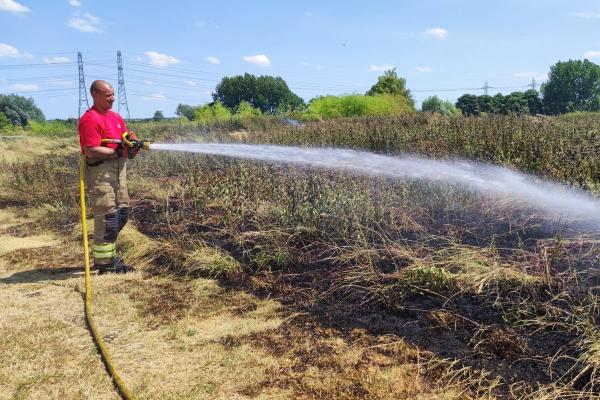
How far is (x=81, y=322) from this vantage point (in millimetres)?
3598

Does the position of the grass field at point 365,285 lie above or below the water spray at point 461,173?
below

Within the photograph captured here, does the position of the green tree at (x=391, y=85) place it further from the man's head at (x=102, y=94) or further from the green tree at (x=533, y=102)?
the man's head at (x=102, y=94)

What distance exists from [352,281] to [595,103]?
53.7 m

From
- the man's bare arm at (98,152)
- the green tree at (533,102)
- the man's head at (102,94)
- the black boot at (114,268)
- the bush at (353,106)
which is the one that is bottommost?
the black boot at (114,268)

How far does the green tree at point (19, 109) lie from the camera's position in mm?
58219

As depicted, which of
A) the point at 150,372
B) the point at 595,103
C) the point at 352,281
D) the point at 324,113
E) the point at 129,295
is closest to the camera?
the point at 150,372

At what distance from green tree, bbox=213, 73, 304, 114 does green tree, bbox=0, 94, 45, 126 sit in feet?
91.0

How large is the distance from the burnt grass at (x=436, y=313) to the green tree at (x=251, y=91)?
75.2 meters

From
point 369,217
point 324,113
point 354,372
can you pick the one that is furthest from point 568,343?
point 324,113

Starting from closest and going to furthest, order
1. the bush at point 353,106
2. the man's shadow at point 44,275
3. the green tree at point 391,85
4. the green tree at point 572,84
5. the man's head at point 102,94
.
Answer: the man's head at point 102,94 → the man's shadow at point 44,275 → the bush at point 353,106 → the green tree at point 391,85 → the green tree at point 572,84

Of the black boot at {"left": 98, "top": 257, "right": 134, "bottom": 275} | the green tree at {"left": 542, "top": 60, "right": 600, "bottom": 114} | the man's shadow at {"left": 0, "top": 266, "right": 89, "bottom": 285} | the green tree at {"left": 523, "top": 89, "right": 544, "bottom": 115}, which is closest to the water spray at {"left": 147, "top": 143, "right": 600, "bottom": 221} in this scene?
the black boot at {"left": 98, "top": 257, "right": 134, "bottom": 275}

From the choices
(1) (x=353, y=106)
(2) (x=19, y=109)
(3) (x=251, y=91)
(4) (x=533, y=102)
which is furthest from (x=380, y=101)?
(3) (x=251, y=91)

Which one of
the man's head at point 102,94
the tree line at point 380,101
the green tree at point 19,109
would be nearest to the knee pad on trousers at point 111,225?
the man's head at point 102,94

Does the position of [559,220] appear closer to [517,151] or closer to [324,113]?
[517,151]
